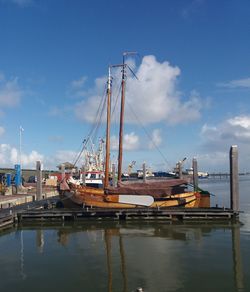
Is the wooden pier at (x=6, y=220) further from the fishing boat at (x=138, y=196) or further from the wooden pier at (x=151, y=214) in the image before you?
the fishing boat at (x=138, y=196)

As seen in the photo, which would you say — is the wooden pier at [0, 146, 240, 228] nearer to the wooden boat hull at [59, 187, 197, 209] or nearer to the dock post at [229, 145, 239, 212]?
the dock post at [229, 145, 239, 212]

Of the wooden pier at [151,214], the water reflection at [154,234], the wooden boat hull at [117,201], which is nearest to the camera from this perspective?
the water reflection at [154,234]

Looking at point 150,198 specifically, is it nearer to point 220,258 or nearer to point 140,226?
point 140,226

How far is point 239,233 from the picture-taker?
29.6 meters

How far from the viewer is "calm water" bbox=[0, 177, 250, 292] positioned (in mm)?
17500

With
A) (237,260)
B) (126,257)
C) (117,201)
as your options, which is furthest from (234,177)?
(126,257)

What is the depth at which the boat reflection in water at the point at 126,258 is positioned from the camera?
57.4 ft

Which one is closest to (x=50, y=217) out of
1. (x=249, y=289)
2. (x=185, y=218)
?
(x=185, y=218)

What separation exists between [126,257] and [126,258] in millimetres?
235

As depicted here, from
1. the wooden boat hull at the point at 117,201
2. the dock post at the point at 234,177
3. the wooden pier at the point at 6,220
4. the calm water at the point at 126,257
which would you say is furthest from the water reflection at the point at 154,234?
the wooden boat hull at the point at 117,201

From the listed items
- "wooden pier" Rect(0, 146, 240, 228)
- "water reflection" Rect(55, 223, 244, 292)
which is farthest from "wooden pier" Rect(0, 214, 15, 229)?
"water reflection" Rect(55, 223, 244, 292)

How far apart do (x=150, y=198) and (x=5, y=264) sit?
19882mm

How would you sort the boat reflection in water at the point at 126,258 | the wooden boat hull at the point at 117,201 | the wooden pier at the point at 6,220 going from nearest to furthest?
the boat reflection in water at the point at 126,258 < the wooden pier at the point at 6,220 < the wooden boat hull at the point at 117,201

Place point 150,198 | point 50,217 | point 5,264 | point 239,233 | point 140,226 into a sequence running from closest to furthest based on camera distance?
point 5,264 → point 239,233 → point 140,226 → point 50,217 → point 150,198
